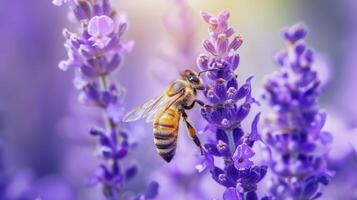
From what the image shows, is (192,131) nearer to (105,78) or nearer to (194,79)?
(194,79)

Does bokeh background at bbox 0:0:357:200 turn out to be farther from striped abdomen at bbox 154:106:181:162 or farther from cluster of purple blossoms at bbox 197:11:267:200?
cluster of purple blossoms at bbox 197:11:267:200

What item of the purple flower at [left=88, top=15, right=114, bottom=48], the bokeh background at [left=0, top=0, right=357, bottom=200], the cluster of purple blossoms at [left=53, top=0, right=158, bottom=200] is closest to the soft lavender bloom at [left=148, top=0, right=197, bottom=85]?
the bokeh background at [left=0, top=0, right=357, bottom=200]

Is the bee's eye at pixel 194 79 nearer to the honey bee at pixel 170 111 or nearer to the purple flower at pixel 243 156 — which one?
the honey bee at pixel 170 111

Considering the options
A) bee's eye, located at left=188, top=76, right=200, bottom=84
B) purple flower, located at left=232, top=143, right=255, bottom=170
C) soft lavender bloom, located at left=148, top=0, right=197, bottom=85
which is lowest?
purple flower, located at left=232, top=143, right=255, bottom=170

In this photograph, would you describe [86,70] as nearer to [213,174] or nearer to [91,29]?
[91,29]

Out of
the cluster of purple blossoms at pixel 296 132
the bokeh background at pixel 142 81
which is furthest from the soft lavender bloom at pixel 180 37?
the cluster of purple blossoms at pixel 296 132

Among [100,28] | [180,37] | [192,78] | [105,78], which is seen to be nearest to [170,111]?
[192,78]

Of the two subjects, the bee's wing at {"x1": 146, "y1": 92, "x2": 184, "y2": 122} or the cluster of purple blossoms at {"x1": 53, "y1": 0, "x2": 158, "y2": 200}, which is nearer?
the cluster of purple blossoms at {"x1": 53, "y1": 0, "x2": 158, "y2": 200}
